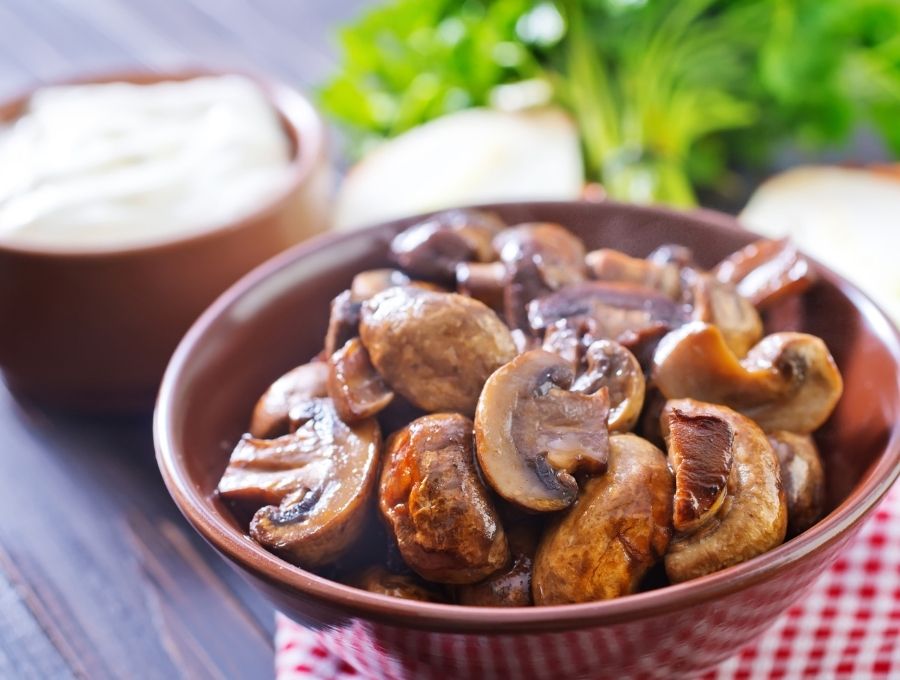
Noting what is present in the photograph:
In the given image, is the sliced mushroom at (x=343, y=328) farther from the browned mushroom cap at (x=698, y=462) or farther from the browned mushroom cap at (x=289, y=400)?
the browned mushroom cap at (x=698, y=462)

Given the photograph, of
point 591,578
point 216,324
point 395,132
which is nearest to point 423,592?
point 591,578

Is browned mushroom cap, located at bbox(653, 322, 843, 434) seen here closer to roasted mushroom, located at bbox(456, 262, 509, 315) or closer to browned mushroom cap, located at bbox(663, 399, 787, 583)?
browned mushroom cap, located at bbox(663, 399, 787, 583)

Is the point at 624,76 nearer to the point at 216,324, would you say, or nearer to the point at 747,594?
the point at 216,324

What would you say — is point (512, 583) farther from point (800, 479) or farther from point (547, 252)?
point (547, 252)

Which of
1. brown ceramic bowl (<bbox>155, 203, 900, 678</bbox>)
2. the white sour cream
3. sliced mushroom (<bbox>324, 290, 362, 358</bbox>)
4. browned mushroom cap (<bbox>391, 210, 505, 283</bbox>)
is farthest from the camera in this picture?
the white sour cream

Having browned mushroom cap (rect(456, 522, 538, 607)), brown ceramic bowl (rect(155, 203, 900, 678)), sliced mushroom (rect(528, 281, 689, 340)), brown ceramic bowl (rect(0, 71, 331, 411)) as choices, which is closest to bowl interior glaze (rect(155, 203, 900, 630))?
brown ceramic bowl (rect(155, 203, 900, 678))

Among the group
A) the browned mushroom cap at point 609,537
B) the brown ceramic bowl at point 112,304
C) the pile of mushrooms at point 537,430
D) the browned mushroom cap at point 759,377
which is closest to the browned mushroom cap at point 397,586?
the pile of mushrooms at point 537,430
